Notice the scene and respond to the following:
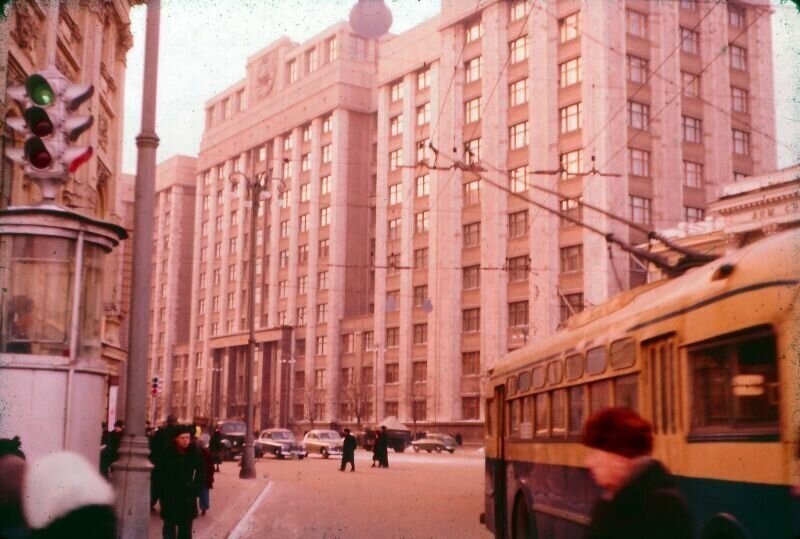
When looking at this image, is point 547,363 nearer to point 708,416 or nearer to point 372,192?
point 708,416

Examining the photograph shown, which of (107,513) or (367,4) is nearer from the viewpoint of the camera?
(107,513)

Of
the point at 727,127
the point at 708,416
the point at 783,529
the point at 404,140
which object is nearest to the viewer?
the point at 783,529

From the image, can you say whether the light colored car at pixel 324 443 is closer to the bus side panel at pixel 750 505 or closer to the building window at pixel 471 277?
the building window at pixel 471 277

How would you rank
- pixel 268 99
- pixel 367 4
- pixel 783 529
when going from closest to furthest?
pixel 783 529, pixel 367 4, pixel 268 99

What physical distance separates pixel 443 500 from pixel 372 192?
238 ft

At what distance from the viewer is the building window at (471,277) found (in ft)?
253

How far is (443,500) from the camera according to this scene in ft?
79.3

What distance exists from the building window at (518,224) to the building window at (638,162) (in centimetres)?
931

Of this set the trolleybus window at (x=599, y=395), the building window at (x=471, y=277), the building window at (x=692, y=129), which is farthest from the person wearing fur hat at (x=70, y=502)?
the building window at (x=471, y=277)

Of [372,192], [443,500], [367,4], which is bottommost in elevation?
[443,500]

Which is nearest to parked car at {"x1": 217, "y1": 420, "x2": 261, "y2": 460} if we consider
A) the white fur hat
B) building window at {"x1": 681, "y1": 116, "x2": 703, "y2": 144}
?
building window at {"x1": 681, "y1": 116, "x2": 703, "y2": 144}

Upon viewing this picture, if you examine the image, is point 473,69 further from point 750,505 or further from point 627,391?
point 750,505

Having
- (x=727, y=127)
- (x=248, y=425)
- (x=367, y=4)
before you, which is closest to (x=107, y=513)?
(x=367, y=4)

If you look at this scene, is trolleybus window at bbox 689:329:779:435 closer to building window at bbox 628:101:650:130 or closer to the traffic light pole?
the traffic light pole
